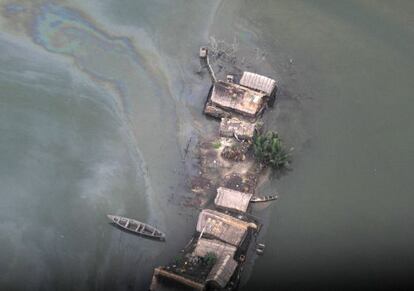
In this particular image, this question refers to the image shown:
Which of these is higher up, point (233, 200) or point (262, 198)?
point (262, 198)

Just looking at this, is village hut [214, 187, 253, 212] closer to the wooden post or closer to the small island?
the small island

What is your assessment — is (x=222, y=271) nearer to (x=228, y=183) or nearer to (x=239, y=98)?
(x=228, y=183)

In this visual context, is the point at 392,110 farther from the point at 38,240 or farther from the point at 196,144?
the point at 38,240

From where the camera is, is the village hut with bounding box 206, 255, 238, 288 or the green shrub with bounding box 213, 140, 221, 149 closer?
Answer: the village hut with bounding box 206, 255, 238, 288

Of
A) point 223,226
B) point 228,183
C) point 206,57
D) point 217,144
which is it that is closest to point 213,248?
point 223,226

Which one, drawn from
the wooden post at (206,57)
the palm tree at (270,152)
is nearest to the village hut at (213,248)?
the palm tree at (270,152)

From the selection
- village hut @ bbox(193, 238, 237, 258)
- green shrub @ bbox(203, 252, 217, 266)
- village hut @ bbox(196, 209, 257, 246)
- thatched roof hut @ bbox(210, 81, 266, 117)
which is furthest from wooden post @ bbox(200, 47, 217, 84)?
green shrub @ bbox(203, 252, 217, 266)

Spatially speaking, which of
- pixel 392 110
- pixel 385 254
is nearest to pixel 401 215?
pixel 385 254
